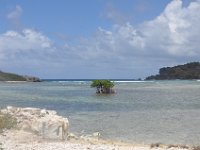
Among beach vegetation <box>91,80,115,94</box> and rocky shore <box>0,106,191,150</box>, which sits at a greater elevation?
beach vegetation <box>91,80,115,94</box>

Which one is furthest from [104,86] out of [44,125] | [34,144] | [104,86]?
[34,144]

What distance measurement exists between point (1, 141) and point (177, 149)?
20.4 feet

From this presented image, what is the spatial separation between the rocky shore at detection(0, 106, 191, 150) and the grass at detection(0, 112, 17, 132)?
0.59 feet

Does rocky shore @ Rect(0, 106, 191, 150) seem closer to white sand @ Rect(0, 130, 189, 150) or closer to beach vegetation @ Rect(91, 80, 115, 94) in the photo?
white sand @ Rect(0, 130, 189, 150)

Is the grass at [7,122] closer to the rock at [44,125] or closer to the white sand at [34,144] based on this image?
the rock at [44,125]

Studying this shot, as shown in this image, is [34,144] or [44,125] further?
[44,125]

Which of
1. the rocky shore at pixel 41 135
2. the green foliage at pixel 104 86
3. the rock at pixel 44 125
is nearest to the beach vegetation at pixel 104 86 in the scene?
the green foliage at pixel 104 86

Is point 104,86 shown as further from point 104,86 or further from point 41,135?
point 41,135

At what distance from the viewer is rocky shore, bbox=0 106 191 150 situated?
17656 millimetres

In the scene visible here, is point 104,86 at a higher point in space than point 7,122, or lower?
higher

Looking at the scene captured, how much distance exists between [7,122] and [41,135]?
151 cm

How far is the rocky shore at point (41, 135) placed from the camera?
17656 millimetres

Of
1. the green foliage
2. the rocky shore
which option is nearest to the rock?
the rocky shore

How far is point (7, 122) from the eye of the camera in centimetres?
2019
